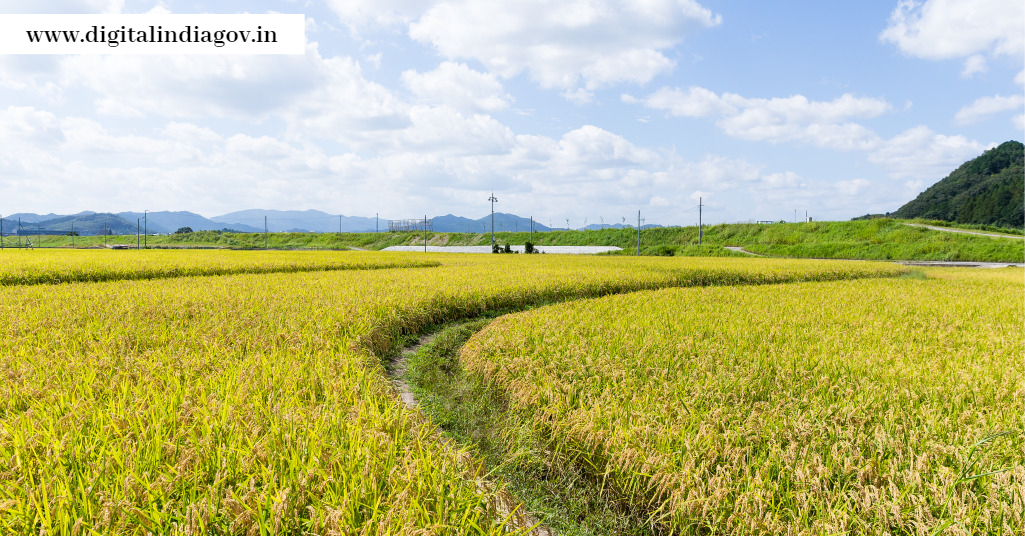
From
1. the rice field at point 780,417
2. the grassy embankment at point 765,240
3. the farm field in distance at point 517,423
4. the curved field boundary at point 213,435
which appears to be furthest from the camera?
the grassy embankment at point 765,240

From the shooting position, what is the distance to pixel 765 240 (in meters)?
62.5

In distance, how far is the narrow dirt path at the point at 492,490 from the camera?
9.39 ft

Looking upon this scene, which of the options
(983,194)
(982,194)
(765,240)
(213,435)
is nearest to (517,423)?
(213,435)

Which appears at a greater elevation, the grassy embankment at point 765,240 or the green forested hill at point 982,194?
the green forested hill at point 982,194

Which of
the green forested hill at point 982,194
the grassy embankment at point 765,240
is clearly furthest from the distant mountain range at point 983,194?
the grassy embankment at point 765,240

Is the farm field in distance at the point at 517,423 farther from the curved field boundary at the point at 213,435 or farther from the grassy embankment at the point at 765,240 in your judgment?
the grassy embankment at the point at 765,240

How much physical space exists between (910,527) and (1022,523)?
52 centimetres

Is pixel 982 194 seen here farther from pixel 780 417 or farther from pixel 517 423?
pixel 517 423

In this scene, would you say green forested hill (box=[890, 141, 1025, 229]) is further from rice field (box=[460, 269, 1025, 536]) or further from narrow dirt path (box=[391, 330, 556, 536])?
narrow dirt path (box=[391, 330, 556, 536])

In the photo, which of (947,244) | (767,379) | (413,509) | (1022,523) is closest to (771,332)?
(767,379)

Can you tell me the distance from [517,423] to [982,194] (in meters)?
134

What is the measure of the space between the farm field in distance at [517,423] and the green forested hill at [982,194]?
371 ft

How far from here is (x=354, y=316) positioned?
827cm

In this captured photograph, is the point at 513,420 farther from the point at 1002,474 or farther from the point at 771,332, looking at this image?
the point at 771,332
